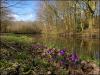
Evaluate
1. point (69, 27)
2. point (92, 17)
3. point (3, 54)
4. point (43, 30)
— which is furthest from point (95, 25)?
point (3, 54)

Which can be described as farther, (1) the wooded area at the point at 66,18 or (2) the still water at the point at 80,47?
(1) the wooded area at the point at 66,18

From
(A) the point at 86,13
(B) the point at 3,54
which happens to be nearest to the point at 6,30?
(A) the point at 86,13

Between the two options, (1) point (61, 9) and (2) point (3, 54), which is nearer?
(2) point (3, 54)

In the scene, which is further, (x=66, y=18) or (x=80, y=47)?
(x=66, y=18)

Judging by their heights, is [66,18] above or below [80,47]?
above

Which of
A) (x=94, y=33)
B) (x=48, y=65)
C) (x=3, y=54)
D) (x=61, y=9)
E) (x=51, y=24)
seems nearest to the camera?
(x=48, y=65)

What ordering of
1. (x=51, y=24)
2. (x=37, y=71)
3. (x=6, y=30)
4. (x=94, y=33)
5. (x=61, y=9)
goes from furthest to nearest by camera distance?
(x=51, y=24) < (x=61, y=9) < (x=6, y=30) < (x=94, y=33) < (x=37, y=71)

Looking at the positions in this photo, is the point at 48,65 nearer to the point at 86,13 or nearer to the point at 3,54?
the point at 3,54

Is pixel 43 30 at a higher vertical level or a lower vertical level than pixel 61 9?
lower

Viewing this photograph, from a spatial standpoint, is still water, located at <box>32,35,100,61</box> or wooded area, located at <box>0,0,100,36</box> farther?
wooded area, located at <box>0,0,100,36</box>

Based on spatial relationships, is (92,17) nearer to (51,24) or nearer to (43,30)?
(51,24)

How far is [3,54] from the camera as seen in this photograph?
6641mm

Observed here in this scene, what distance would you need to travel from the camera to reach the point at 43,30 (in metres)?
42.8

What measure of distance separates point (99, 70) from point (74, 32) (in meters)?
30.7
